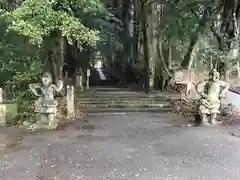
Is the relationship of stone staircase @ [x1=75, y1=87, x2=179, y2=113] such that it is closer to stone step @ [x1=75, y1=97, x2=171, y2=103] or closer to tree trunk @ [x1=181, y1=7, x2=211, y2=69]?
stone step @ [x1=75, y1=97, x2=171, y2=103]

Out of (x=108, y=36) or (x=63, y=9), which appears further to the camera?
(x=108, y=36)

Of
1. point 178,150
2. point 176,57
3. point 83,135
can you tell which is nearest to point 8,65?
point 83,135

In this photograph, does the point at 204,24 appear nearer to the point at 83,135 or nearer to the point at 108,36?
the point at 108,36

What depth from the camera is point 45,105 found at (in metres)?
10.4

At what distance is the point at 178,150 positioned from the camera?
316 inches

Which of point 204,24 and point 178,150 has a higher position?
point 204,24

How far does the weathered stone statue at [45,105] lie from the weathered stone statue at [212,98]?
176 inches

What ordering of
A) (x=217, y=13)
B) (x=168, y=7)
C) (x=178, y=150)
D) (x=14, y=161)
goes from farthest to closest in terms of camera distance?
Result: (x=168, y=7) → (x=217, y=13) → (x=178, y=150) → (x=14, y=161)

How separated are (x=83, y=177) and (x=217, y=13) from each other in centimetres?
1220

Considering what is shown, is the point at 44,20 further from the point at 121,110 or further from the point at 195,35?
the point at 195,35

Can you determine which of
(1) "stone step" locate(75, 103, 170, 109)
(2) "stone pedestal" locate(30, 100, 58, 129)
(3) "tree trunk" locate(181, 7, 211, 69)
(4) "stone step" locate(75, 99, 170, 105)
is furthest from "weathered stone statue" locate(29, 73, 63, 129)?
(3) "tree trunk" locate(181, 7, 211, 69)

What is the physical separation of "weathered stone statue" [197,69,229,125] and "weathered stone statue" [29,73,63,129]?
14.7 ft

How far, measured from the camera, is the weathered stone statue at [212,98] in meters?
11.0

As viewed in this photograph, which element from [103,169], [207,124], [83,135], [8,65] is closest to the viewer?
[103,169]
